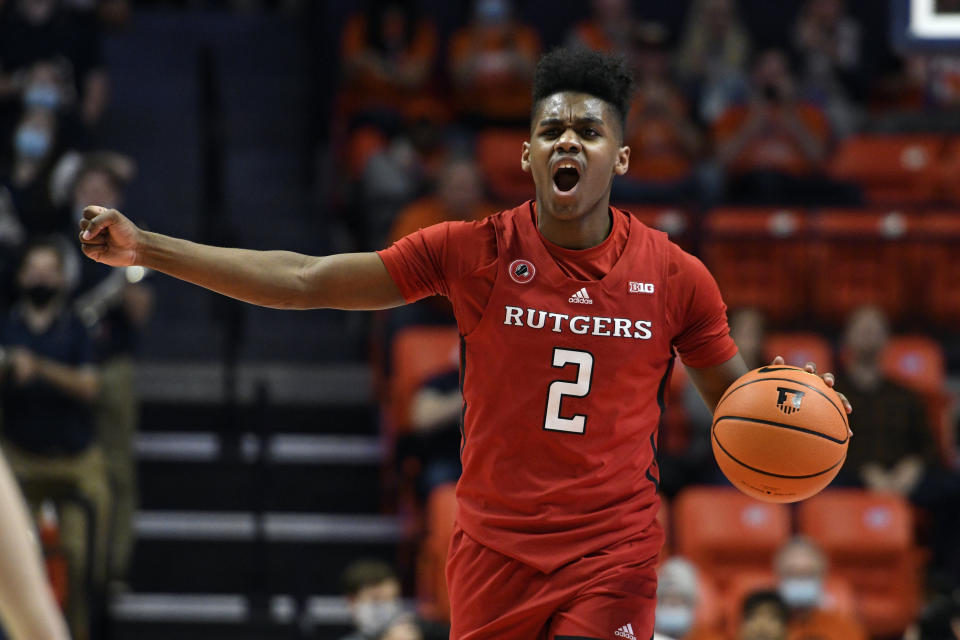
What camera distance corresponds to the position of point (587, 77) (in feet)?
12.8

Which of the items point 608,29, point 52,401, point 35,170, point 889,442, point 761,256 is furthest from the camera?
point 608,29

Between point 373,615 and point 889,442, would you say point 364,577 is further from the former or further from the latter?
point 889,442

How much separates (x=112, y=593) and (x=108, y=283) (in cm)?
180

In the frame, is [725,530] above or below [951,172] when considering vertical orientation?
below

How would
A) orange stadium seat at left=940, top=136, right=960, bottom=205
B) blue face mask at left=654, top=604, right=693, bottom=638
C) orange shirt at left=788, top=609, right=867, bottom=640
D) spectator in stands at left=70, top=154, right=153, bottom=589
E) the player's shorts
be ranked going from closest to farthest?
the player's shorts
blue face mask at left=654, top=604, right=693, bottom=638
orange shirt at left=788, top=609, right=867, bottom=640
spectator in stands at left=70, top=154, right=153, bottom=589
orange stadium seat at left=940, top=136, right=960, bottom=205

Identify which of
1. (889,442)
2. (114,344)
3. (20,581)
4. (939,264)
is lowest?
(889,442)

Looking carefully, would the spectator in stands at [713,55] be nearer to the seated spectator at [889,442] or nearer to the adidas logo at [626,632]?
the seated spectator at [889,442]

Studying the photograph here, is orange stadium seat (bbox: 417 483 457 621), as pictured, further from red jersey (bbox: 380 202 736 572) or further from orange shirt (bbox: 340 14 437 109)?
orange shirt (bbox: 340 14 437 109)

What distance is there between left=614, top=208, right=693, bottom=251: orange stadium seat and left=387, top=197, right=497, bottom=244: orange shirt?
97 centimetres

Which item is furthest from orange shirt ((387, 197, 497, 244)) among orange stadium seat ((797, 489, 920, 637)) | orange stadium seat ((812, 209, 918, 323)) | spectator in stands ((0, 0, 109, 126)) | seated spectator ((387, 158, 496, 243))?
spectator in stands ((0, 0, 109, 126))

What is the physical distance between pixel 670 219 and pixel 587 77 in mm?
5574

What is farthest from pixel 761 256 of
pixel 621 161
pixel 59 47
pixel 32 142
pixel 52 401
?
pixel 621 161

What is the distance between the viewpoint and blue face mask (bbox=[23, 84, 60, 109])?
32.9ft

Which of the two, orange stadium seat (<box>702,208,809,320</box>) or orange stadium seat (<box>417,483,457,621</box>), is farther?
orange stadium seat (<box>702,208,809,320</box>)
